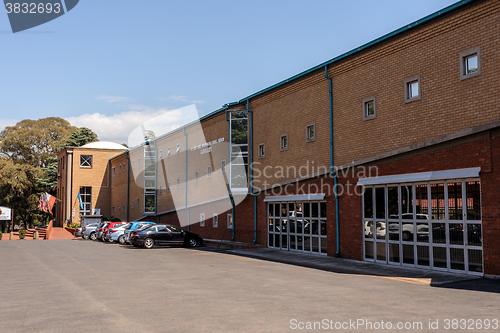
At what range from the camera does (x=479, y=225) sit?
13.6m

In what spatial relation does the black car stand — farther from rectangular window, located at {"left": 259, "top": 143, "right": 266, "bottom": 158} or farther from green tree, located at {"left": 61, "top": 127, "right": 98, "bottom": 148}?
Result: green tree, located at {"left": 61, "top": 127, "right": 98, "bottom": 148}

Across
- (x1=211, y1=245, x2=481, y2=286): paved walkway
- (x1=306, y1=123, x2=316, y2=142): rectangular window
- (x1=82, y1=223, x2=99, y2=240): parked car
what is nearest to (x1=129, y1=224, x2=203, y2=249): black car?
(x1=211, y1=245, x2=481, y2=286): paved walkway

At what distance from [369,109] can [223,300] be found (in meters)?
11.1

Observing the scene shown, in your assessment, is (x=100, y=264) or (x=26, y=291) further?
(x=100, y=264)

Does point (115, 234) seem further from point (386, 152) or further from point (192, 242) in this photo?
point (386, 152)

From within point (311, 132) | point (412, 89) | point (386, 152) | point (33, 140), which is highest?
point (33, 140)

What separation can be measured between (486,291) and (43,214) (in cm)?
7186

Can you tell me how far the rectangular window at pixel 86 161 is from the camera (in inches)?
2301

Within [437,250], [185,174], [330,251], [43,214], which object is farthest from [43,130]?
[437,250]

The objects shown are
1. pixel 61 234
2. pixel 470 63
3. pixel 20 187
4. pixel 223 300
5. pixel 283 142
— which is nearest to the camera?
pixel 223 300

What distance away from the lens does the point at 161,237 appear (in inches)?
1056

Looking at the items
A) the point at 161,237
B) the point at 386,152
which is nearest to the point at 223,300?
the point at 386,152

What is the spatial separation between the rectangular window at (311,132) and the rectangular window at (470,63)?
7.68 m

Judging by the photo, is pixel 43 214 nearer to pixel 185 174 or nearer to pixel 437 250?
pixel 185 174
